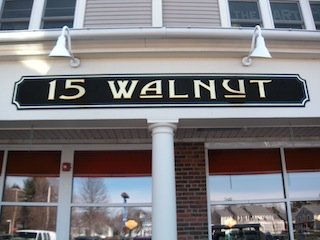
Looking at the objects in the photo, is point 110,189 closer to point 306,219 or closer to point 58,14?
point 58,14

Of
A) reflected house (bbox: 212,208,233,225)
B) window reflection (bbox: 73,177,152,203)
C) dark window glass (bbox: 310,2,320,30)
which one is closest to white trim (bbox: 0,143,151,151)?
window reflection (bbox: 73,177,152,203)

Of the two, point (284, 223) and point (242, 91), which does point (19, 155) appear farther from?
point (284, 223)

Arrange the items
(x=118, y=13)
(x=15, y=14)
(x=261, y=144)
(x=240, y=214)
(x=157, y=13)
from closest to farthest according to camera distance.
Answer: (x=157, y=13) → (x=118, y=13) → (x=15, y=14) → (x=240, y=214) → (x=261, y=144)

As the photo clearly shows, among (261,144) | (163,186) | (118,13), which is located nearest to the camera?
(163,186)

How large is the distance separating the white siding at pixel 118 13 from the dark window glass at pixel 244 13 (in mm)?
1473

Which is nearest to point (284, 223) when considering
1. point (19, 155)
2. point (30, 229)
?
point (30, 229)

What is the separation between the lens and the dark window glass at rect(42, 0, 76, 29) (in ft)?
21.1

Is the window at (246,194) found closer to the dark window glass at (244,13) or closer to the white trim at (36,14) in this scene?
the dark window glass at (244,13)

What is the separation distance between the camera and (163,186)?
15.8ft

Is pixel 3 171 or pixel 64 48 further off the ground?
pixel 64 48

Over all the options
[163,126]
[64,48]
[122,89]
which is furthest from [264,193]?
[64,48]

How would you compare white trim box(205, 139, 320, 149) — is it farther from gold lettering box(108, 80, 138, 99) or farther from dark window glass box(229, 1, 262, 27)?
gold lettering box(108, 80, 138, 99)

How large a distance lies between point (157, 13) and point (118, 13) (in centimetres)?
65

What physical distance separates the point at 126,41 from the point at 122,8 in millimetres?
1275
